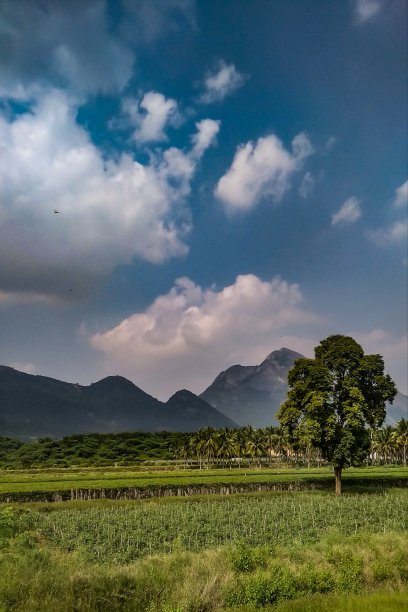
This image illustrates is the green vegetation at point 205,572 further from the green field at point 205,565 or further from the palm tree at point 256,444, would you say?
the palm tree at point 256,444

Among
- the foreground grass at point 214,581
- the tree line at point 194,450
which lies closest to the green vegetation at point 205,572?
the foreground grass at point 214,581

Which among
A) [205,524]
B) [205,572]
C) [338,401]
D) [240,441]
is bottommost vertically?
[205,524]

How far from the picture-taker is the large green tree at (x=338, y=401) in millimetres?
47812

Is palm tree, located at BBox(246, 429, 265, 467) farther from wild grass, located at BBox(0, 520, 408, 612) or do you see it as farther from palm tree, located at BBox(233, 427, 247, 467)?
wild grass, located at BBox(0, 520, 408, 612)

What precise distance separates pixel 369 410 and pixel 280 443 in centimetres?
9035

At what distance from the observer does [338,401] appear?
50094 mm

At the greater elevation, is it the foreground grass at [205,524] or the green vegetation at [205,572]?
the green vegetation at [205,572]

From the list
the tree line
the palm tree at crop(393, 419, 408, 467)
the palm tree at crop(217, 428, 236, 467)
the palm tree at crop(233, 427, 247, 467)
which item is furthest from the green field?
the palm tree at crop(393, 419, 408, 467)

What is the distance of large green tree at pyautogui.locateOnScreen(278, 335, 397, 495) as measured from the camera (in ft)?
157

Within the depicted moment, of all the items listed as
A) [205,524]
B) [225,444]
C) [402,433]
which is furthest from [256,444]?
[205,524]

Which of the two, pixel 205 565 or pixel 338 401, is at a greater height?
pixel 338 401

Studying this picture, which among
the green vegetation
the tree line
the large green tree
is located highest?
the large green tree

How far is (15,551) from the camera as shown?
65.8 feet

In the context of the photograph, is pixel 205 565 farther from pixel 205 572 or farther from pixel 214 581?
pixel 214 581
